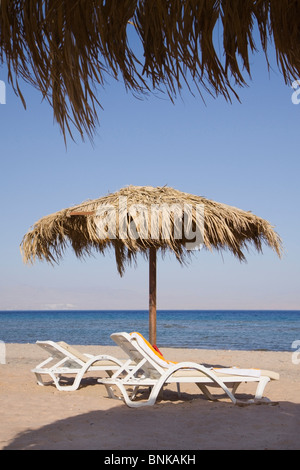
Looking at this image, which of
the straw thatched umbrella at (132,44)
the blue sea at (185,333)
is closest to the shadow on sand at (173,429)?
the straw thatched umbrella at (132,44)

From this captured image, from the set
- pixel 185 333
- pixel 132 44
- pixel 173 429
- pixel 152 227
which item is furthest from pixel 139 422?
pixel 185 333

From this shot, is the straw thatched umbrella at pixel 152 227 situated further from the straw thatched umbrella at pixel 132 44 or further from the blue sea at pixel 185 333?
the blue sea at pixel 185 333

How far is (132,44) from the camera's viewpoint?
212 centimetres

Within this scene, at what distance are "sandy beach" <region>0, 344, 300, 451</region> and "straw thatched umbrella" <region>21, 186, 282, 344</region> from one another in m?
1.66

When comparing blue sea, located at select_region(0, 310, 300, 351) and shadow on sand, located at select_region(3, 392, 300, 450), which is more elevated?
shadow on sand, located at select_region(3, 392, 300, 450)

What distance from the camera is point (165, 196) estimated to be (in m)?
6.23

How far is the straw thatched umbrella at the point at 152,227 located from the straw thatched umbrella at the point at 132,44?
3.82 metres

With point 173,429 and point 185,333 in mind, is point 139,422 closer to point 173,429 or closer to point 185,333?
point 173,429

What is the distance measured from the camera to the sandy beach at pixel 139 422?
10.6ft

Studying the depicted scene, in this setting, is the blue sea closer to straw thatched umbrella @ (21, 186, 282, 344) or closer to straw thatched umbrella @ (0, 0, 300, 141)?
straw thatched umbrella @ (21, 186, 282, 344)

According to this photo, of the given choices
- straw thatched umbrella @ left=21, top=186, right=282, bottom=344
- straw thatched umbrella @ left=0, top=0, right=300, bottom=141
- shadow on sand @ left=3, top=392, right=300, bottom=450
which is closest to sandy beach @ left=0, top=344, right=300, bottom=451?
shadow on sand @ left=3, top=392, right=300, bottom=450

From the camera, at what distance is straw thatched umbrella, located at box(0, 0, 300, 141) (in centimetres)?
200

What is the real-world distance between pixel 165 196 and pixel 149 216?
40 cm

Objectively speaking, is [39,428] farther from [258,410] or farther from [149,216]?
[149,216]
